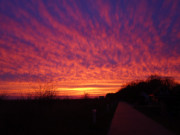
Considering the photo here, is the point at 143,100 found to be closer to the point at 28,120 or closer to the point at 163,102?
the point at 163,102

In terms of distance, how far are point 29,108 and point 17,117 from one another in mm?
1756

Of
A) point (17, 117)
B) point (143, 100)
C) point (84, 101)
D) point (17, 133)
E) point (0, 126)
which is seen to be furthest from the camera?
point (143, 100)

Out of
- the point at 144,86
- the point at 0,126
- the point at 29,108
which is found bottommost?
the point at 0,126

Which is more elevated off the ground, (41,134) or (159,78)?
(159,78)

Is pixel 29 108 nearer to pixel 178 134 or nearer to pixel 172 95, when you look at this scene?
pixel 178 134

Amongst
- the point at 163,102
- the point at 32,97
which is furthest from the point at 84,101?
the point at 32,97

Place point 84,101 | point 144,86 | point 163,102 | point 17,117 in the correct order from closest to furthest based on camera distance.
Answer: point 17,117, point 163,102, point 84,101, point 144,86

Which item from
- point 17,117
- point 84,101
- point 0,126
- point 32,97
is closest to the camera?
point 0,126

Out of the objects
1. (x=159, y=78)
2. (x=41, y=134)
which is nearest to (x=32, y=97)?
(x=41, y=134)

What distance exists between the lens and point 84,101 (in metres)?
31.3

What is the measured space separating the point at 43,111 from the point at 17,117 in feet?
8.21

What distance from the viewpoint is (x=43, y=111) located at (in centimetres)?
1251

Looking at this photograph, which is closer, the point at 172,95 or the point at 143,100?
the point at 172,95

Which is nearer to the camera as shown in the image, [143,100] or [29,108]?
[29,108]
